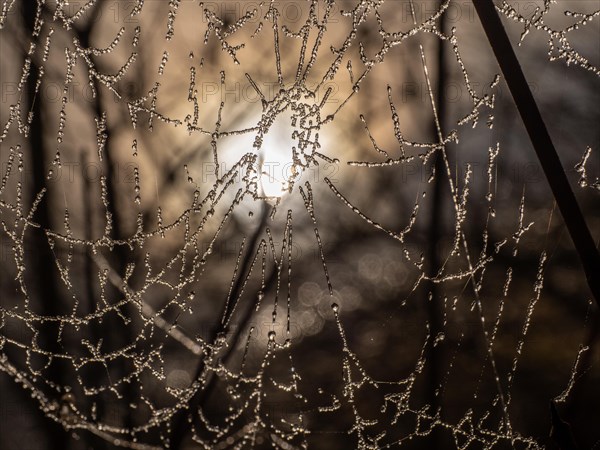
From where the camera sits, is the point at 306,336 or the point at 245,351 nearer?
the point at 245,351

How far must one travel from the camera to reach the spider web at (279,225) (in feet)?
5.99

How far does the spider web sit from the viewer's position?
1827 millimetres

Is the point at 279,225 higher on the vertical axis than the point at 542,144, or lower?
higher

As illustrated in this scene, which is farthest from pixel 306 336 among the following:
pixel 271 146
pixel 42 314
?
pixel 42 314

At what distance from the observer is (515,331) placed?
6.70ft

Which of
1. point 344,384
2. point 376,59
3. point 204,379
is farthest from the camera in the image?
point 344,384

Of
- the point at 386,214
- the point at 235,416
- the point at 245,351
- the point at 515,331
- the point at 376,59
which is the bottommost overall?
the point at 235,416

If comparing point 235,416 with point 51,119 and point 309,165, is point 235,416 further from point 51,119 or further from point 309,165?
point 51,119

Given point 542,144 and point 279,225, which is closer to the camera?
point 542,144

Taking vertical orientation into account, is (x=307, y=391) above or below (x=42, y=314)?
below

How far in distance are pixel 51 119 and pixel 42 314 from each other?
2.02 ft

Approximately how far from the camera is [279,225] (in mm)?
1880

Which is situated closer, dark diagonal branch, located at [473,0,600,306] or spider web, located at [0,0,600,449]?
dark diagonal branch, located at [473,0,600,306]

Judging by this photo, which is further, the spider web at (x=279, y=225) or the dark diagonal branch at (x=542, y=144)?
the spider web at (x=279, y=225)
